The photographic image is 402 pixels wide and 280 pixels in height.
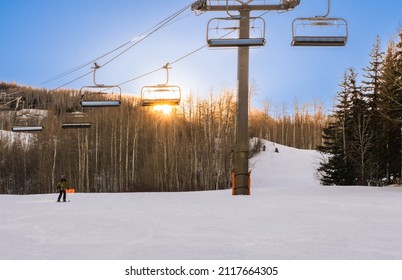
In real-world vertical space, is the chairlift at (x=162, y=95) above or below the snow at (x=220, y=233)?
above

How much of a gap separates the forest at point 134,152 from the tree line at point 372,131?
1245 cm

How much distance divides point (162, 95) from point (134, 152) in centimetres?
4115

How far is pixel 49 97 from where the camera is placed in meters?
129

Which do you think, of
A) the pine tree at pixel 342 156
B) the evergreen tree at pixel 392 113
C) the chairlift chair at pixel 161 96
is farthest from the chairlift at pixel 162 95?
the pine tree at pixel 342 156

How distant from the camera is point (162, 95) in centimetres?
1806

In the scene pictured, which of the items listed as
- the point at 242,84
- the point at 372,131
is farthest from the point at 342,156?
the point at 242,84

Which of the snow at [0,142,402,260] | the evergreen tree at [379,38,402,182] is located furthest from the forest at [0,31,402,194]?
the snow at [0,142,402,260]

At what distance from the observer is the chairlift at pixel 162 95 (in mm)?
17812

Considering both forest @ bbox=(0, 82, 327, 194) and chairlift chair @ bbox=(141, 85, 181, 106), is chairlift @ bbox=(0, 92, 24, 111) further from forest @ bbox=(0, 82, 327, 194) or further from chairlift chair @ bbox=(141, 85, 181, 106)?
forest @ bbox=(0, 82, 327, 194)

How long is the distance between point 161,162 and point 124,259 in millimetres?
46805

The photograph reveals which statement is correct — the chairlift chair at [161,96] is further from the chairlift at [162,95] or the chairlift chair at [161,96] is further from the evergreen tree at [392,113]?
the evergreen tree at [392,113]

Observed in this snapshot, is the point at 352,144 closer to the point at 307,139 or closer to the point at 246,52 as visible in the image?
the point at 246,52

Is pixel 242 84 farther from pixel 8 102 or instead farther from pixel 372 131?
pixel 372 131

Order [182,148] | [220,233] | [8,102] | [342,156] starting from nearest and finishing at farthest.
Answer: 1. [220,233]
2. [8,102]
3. [342,156]
4. [182,148]
